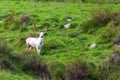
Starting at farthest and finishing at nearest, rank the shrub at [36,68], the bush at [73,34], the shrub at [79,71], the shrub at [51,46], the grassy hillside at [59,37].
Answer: the bush at [73,34], the shrub at [51,46], the shrub at [79,71], the grassy hillside at [59,37], the shrub at [36,68]

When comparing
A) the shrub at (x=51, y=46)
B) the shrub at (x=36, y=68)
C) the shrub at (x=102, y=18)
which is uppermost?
the shrub at (x=36, y=68)

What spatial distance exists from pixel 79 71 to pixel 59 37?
9.06 metres

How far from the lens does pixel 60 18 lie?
36.3m

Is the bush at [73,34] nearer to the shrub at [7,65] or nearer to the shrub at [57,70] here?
the shrub at [57,70]

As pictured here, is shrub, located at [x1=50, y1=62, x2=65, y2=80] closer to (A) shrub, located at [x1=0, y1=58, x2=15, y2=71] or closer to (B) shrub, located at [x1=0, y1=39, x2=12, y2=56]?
(B) shrub, located at [x1=0, y1=39, x2=12, y2=56]

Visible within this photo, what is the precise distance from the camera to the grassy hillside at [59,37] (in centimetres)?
2345

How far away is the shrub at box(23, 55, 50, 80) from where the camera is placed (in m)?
22.9

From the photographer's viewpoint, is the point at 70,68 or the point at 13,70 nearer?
the point at 13,70

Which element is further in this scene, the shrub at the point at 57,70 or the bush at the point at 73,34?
the bush at the point at 73,34

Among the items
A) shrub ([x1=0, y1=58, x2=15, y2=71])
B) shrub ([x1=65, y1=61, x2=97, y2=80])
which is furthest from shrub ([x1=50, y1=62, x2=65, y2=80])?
shrub ([x1=0, y1=58, x2=15, y2=71])

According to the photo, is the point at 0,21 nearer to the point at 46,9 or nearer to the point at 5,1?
the point at 46,9

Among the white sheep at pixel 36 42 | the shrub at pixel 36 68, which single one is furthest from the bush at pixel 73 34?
the shrub at pixel 36 68

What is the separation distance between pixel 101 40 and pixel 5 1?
16232mm

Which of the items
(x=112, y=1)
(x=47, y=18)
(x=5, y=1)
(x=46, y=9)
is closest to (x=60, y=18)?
(x=47, y=18)
